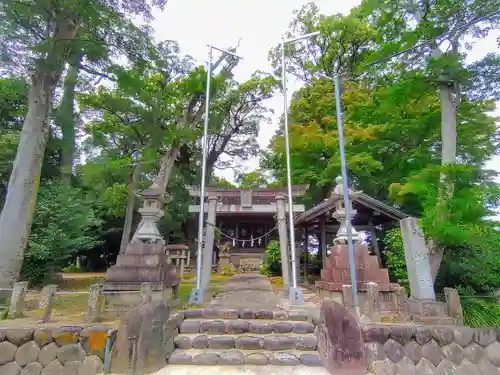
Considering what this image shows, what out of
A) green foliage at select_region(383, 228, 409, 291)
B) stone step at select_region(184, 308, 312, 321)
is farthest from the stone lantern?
green foliage at select_region(383, 228, 409, 291)

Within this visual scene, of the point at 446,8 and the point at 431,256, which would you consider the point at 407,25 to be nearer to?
the point at 446,8

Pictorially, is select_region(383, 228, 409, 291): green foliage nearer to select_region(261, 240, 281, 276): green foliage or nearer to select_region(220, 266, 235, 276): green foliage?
select_region(261, 240, 281, 276): green foliage

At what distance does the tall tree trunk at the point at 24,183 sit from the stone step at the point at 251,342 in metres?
6.03

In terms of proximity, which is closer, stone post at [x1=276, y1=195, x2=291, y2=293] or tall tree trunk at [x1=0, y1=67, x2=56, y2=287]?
tall tree trunk at [x1=0, y1=67, x2=56, y2=287]

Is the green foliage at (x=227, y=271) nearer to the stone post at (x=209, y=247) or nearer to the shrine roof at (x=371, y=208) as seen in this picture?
the shrine roof at (x=371, y=208)

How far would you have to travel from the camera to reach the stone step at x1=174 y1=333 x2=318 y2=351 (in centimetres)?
473

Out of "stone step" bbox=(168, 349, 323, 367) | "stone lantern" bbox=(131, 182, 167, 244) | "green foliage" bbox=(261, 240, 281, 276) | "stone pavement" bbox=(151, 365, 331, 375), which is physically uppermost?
"stone lantern" bbox=(131, 182, 167, 244)

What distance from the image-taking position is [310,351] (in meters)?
4.67

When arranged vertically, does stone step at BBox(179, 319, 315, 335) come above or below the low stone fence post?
below

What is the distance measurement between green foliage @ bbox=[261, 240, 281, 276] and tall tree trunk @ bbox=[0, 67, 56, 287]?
11292 mm

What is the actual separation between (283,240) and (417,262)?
3.70m

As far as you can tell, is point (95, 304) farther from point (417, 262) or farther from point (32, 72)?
point (32, 72)

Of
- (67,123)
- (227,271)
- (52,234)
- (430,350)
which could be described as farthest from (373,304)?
(67,123)

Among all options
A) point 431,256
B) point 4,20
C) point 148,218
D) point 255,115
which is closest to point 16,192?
point 148,218
